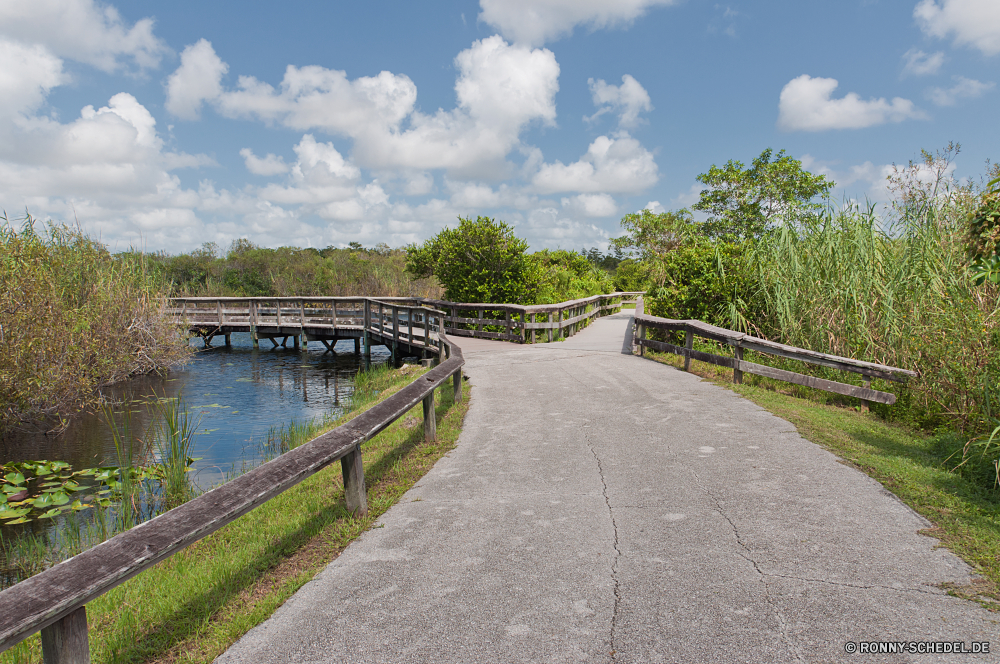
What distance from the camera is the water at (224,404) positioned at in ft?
31.4

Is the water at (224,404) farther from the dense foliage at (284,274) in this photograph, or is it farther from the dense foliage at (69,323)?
the dense foliage at (284,274)

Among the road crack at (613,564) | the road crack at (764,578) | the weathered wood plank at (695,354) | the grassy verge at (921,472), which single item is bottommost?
the road crack at (613,564)

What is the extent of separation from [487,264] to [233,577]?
1843 cm

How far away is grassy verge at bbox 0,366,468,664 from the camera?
318cm

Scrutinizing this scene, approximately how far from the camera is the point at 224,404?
14.4 m

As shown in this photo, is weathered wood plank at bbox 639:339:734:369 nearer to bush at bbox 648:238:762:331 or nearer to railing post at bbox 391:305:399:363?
bush at bbox 648:238:762:331

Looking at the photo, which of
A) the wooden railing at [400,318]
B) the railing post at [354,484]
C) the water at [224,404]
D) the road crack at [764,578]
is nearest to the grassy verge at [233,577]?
the railing post at [354,484]

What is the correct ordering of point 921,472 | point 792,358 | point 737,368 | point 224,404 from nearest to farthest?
point 921,472
point 792,358
point 737,368
point 224,404

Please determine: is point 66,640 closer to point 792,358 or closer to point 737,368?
point 792,358

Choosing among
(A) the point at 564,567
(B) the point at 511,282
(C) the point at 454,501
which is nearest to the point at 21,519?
(C) the point at 454,501

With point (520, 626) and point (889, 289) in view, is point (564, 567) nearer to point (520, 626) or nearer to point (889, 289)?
point (520, 626)

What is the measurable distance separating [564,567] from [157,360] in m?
17.1

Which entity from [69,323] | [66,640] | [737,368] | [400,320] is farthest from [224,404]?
[66,640]

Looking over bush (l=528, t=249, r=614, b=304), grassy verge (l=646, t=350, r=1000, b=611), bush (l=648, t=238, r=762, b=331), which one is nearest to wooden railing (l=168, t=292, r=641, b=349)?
bush (l=528, t=249, r=614, b=304)
